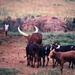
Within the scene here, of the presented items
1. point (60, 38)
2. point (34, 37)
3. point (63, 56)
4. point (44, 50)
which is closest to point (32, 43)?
point (34, 37)

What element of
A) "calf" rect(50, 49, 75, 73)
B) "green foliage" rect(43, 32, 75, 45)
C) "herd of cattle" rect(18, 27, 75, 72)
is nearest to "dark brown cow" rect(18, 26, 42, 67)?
"herd of cattle" rect(18, 27, 75, 72)

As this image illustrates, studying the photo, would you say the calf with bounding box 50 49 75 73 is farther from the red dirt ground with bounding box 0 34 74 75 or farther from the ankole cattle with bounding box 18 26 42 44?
the ankole cattle with bounding box 18 26 42 44

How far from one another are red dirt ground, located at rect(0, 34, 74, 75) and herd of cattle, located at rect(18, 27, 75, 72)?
0.10m

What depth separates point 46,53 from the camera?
5551mm

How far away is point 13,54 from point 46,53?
1.82ft

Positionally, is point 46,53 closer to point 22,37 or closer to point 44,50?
point 44,50

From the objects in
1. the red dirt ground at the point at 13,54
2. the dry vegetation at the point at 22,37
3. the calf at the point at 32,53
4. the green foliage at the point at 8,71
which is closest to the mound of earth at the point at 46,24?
the dry vegetation at the point at 22,37

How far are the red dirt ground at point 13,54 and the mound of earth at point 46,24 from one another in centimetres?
27

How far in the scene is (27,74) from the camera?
5289 mm

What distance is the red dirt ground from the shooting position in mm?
5454

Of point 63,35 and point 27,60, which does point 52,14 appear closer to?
point 63,35

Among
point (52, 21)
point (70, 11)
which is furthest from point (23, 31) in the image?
point (70, 11)

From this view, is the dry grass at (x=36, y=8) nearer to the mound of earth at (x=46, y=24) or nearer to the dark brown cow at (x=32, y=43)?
the mound of earth at (x=46, y=24)

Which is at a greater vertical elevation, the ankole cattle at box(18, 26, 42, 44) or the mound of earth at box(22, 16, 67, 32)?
the mound of earth at box(22, 16, 67, 32)
